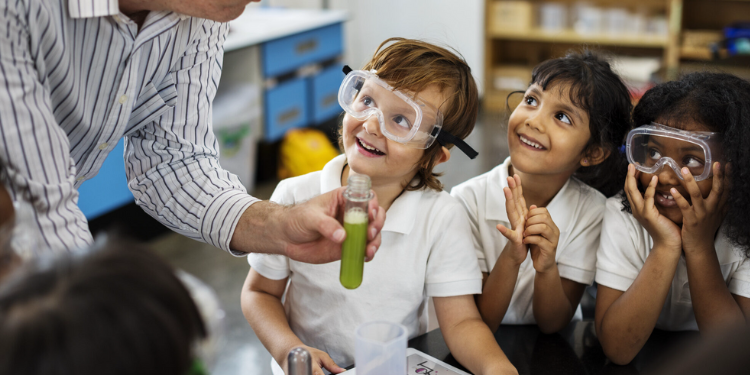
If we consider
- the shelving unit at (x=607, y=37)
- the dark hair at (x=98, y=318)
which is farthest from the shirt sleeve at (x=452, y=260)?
the shelving unit at (x=607, y=37)

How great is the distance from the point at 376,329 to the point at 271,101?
3.36 m

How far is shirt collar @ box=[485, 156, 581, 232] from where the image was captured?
4.96 feet

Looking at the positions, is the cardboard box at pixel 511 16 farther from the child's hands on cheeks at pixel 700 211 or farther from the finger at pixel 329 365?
the finger at pixel 329 365

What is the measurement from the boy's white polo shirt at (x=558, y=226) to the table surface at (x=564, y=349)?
0.47 ft

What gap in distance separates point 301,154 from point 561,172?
115 inches

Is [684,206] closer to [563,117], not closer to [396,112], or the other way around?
[563,117]

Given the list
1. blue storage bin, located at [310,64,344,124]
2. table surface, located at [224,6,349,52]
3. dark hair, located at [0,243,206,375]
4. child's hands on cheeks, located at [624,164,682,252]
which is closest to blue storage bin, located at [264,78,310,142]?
blue storage bin, located at [310,64,344,124]

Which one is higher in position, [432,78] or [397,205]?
[432,78]

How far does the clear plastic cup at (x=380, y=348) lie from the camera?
3.08ft

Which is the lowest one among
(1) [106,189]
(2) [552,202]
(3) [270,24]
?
(1) [106,189]

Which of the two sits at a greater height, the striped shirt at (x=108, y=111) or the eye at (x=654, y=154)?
the striped shirt at (x=108, y=111)

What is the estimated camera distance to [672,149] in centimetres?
131

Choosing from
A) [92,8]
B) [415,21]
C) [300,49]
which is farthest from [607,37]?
[92,8]

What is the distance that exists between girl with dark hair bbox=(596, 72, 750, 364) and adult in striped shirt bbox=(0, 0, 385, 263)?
1.88ft
